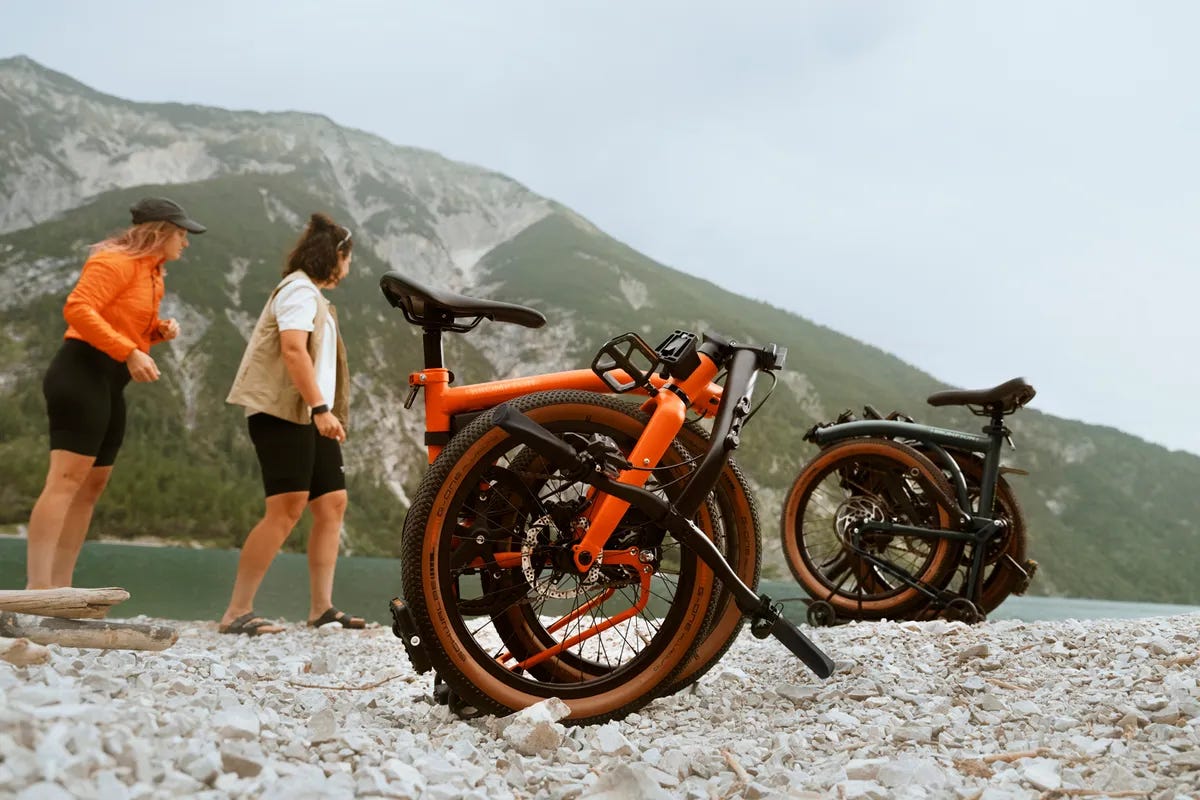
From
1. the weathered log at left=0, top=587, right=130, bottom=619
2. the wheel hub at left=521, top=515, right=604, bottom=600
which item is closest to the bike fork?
the wheel hub at left=521, top=515, right=604, bottom=600

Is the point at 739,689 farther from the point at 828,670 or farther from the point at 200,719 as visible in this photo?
the point at 200,719

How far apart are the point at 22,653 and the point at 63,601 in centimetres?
45

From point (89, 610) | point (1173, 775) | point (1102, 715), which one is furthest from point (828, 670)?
point (89, 610)

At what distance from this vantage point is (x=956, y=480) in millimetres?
5250

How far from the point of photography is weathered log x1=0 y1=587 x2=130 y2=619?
279 centimetres

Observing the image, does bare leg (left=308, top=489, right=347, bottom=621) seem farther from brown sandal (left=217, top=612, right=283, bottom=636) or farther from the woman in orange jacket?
the woman in orange jacket

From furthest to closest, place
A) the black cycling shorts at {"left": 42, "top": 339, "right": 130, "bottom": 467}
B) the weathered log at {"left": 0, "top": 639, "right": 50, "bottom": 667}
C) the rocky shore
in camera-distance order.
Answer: the black cycling shorts at {"left": 42, "top": 339, "right": 130, "bottom": 467}, the weathered log at {"left": 0, "top": 639, "right": 50, "bottom": 667}, the rocky shore

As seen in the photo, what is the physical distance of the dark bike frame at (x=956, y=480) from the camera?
17.0ft

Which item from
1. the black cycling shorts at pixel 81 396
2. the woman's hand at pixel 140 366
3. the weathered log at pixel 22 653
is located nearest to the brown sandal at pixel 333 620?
the black cycling shorts at pixel 81 396

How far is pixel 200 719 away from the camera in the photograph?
214 cm

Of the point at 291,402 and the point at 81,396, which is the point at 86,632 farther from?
the point at 291,402

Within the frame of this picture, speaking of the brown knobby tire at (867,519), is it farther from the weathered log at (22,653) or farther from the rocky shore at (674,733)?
the weathered log at (22,653)

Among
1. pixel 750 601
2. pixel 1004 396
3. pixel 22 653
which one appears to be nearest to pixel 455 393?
pixel 750 601

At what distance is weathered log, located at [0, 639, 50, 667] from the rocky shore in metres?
0.09
